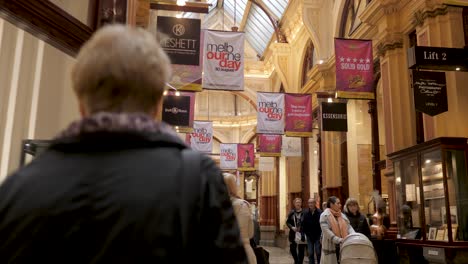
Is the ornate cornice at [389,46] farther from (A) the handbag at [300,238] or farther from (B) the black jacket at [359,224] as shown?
(B) the black jacket at [359,224]

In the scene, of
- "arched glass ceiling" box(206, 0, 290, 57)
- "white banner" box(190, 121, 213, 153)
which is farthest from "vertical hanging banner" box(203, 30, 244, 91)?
"arched glass ceiling" box(206, 0, 290, 57)

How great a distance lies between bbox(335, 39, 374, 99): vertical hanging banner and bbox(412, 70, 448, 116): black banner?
7.17 feet

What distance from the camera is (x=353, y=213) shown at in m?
8.71

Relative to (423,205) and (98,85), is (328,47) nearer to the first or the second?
(423,205)

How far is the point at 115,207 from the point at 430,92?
952 cm

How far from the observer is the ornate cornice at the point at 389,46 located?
1231cm

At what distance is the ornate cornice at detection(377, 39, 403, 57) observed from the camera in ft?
40.4

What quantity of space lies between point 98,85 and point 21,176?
0.26 metres

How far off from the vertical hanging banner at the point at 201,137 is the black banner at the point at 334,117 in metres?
8.32

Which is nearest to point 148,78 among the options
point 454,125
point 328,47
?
point 454,125

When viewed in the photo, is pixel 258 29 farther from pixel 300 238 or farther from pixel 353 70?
pixel 300 238

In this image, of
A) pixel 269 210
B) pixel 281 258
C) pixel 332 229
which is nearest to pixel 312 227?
pixel 332 229

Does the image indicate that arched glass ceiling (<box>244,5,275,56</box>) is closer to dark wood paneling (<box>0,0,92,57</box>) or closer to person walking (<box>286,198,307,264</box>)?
person walking (<box>286,198,307,264</box>)

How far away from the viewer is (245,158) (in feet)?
83.6
